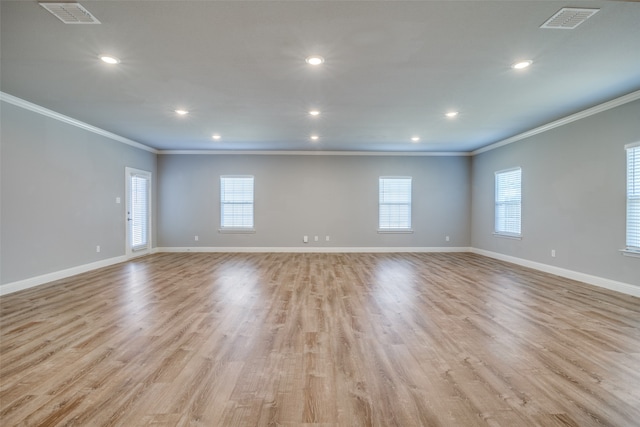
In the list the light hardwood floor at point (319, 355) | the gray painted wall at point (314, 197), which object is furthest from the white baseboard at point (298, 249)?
the light hardwood floor at point (319, 355)

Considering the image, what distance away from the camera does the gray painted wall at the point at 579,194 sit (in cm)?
436

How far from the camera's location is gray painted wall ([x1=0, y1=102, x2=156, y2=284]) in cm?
418

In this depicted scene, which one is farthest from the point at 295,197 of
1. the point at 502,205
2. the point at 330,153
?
the point at 502,205

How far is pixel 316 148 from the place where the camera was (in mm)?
7844

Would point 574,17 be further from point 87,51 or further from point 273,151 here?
point 273,151

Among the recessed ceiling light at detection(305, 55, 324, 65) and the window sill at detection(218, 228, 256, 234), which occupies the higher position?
the recessed ceiling light at detection(305, 55, 324, 65)

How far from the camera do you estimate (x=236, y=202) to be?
8.26 m

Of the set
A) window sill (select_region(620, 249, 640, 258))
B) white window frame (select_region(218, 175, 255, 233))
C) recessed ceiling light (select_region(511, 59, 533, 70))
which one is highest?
recessed ceiling light (select_region(511, 59, 533, 70))

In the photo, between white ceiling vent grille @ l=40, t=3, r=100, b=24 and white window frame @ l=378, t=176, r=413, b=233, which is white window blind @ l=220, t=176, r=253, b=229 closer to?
white window frame @ l=378, t=176, r=413, b=233

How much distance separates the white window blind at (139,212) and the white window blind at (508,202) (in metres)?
8.57

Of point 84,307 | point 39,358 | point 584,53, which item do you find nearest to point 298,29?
point 584,53

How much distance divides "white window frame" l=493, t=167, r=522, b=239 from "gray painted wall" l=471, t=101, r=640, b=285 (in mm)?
130

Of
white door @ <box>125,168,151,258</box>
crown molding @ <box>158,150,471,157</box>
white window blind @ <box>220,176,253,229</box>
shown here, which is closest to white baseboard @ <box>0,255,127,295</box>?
white door @ <box>125,168,151,258</box>

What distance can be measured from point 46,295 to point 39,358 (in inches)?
88.3
